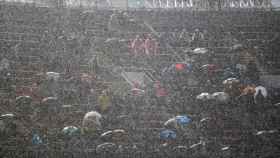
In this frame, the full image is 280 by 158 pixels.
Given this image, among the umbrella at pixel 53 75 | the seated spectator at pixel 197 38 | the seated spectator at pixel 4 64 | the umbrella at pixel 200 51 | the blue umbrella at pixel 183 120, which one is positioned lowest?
the blue umbrella at pixel 183 120

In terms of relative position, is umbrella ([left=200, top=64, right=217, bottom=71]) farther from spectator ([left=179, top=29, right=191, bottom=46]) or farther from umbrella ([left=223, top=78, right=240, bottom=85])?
spectator ([left=179, top=29, right=191, bottom=46])

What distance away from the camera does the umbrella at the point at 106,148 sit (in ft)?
64.2

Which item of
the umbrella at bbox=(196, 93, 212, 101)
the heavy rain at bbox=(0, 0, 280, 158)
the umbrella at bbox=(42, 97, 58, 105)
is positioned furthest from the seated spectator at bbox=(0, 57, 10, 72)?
the umbrella at bbox=(196, 93, 212, 101)

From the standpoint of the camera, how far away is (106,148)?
64.6 feet

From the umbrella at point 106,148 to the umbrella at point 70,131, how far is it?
1.56 m

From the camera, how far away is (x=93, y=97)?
80.2ft

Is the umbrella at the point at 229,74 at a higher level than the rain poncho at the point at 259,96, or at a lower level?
higher

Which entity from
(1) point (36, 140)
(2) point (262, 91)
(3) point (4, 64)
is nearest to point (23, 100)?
(1) point (36, 140)

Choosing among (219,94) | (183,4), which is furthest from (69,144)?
(183,4)

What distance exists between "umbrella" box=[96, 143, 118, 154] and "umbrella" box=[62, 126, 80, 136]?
156cm

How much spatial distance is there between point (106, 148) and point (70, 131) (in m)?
1.88

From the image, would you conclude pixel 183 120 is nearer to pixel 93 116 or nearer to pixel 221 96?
pixel 221 96

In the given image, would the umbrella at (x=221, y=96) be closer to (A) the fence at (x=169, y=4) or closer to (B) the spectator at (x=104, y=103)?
(B) the spectator at (x=104, y=103)

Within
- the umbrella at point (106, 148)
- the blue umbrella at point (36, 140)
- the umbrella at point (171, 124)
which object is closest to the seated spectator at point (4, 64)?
the blue umbrella at point (36, 140)
